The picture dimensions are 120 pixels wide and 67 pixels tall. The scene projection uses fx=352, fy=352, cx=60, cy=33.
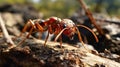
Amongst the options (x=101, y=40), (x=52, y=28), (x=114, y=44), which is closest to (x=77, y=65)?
(x=52, y=28)

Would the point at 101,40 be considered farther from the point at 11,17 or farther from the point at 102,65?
the point at 11,17

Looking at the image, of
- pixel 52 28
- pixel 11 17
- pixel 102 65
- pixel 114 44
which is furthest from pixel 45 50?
pixel 11 17

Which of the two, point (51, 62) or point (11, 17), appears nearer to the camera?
point (51, 62)

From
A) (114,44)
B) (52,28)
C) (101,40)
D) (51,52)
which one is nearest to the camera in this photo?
(51,52)

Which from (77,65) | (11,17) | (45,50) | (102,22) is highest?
(11,17)

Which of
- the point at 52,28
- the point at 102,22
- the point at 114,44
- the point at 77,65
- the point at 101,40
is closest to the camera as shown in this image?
the point at 77,65

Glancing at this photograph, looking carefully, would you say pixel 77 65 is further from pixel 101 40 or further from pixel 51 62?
pixel 101 40

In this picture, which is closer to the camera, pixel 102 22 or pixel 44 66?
pixel 44 66

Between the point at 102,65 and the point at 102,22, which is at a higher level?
the point at 102,22

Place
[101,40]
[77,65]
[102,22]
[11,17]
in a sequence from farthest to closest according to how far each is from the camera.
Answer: [11,17]
[102,22]
[101,40]
[77,65]
